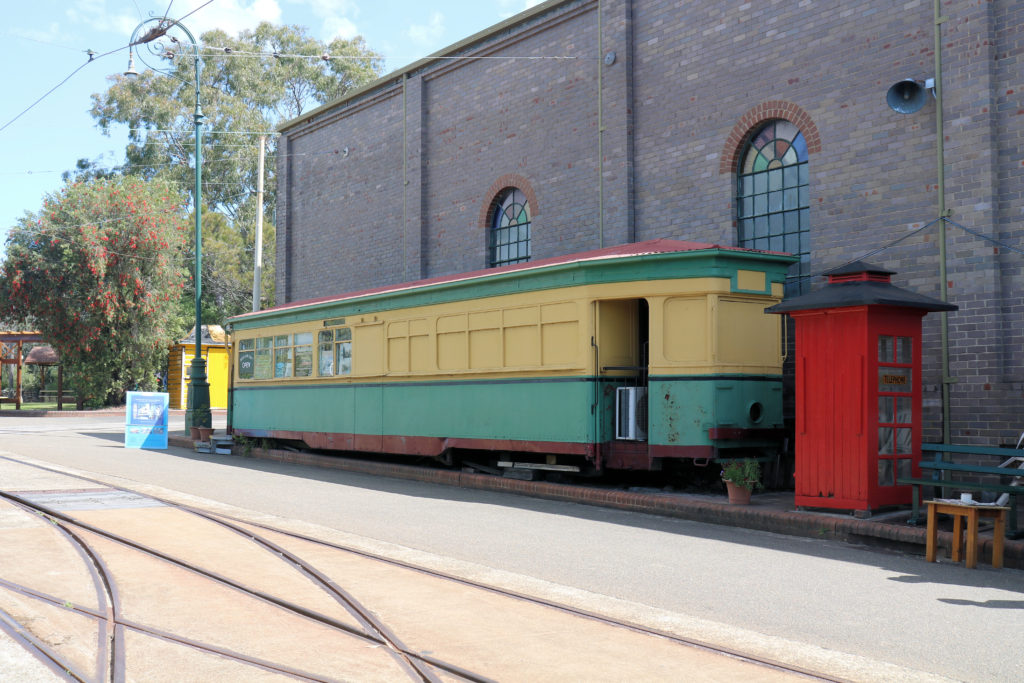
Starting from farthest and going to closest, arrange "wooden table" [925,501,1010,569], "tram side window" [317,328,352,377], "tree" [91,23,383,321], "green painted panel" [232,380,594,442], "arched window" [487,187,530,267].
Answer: "tree" [91,23,383,321]
"arched window" [487,187,530,267]
"tram side window" [317,328,352,377]
"green painted panel" [232,380,594,442]
"wooden table" [925,501,1010,569]

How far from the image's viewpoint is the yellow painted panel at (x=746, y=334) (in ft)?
39.3

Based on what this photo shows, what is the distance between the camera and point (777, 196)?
14.7m

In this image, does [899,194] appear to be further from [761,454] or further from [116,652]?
[116,652]

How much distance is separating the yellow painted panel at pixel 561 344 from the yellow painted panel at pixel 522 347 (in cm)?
13

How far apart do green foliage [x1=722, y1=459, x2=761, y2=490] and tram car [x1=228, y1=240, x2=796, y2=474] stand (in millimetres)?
614

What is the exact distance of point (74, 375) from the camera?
38750 mm

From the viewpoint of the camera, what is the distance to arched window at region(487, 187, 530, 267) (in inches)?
774

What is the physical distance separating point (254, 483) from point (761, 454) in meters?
7.04

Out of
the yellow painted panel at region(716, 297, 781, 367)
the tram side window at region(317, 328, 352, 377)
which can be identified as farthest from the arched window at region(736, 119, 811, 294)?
the tram side window at region(317, 328, 352, 377)

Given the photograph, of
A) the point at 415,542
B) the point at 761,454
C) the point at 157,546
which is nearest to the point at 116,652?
the point at 157,546

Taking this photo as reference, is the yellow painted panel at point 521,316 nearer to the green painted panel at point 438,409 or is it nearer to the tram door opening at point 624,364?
the green painted panel at point 438,409

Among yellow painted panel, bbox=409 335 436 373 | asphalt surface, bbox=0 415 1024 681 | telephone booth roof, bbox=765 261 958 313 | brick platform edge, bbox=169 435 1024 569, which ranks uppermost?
telephone booth roof, bbox=765 261 958 313

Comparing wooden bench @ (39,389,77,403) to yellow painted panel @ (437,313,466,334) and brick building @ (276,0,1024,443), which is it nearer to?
brick building @ (276,0,1024,443)

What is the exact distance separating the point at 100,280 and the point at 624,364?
94.7 ft
